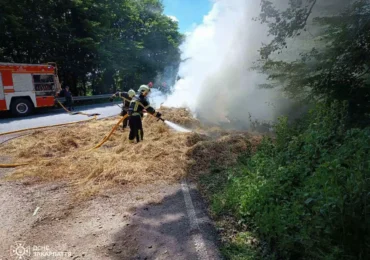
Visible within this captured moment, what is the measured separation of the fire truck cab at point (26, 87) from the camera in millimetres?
12891

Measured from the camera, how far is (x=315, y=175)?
2979 millimetres

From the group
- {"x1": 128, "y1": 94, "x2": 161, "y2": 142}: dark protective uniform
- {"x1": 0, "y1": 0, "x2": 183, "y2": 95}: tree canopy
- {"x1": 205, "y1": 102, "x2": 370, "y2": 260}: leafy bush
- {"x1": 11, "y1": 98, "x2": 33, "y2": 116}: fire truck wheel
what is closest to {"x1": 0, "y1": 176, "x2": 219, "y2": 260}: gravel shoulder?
{"x1": 205, "y1": 102, "x2": 370, "y2": 260}: leafy bush

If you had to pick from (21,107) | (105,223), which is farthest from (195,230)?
(21,107)

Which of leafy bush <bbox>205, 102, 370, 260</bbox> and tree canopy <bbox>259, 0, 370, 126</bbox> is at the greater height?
tree canopy <bbox>259, 0, 370, 126</bbox>

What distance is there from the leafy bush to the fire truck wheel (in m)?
13.0

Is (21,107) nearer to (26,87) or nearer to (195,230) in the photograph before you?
(26,87)

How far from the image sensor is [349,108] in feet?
13.8

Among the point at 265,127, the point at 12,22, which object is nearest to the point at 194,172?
the point at 265,127

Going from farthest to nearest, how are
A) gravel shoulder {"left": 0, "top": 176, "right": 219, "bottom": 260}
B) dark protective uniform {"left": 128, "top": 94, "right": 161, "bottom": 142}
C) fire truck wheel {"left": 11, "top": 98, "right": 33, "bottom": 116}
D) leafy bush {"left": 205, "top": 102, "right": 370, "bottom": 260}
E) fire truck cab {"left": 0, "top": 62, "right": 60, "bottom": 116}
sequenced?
fire truck wheel {"left": 11, "top": 98, "right": 33, "bottom": 116}, fire truck cab {"left": 0, "top": 62, "right": 60, "bottom": 116}, dark protective uniform {"left": 128, "top": 94, "right": 161, "bottom": 142}, gravel shoulder {"left": 0, "top": 176, "right": 219, "bottom": 260}, leafy bush {"left": 205, "top": 102, "right": 370, "bottom": 260}

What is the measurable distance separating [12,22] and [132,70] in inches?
456

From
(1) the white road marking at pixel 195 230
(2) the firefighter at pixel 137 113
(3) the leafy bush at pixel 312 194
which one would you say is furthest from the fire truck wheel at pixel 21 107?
(3) the leafy bush at pixel 312 194

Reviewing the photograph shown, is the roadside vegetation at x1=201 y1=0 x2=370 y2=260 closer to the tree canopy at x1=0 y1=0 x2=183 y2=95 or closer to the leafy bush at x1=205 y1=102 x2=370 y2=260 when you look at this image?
the leafy bush at x1=205 y1=102 x2=370 y2=260

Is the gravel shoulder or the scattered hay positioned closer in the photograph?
the gravel shoulder

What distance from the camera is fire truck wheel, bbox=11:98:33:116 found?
43.6 feet
